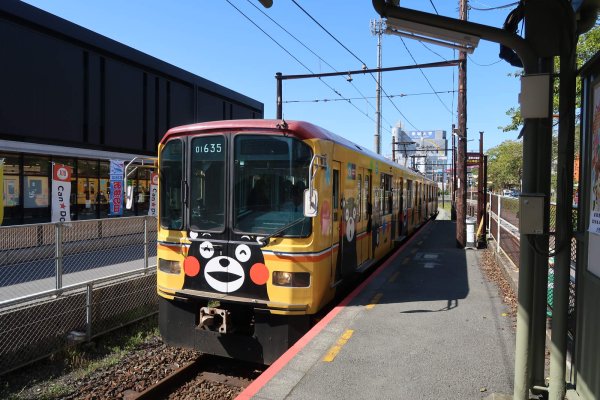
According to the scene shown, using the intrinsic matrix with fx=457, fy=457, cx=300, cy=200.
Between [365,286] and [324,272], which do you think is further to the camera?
[365,286]

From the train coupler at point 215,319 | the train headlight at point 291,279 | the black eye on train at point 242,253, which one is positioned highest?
the black eye on train at point 242,253

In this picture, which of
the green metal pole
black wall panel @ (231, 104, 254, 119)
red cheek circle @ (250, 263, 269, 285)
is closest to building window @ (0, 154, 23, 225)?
red cheek circle @ (250, 263, 269, 285)

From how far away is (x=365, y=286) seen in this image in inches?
318

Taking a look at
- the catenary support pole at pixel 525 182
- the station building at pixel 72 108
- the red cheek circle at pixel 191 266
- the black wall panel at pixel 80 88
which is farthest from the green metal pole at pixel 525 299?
the black wall panel at pixel 80 88

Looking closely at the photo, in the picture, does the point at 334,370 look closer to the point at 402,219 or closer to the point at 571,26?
the point at 571,26

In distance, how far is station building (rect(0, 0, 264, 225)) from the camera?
43.3 ft

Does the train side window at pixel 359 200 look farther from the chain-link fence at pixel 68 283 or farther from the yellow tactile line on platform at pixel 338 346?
the chain-link fence at pixel 68 283

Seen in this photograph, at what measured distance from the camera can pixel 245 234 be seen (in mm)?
5637

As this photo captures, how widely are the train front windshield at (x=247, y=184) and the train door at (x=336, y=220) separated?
33.8 inches

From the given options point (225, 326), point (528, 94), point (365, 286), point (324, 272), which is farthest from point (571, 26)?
point (365, 286)

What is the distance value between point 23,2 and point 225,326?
12850mm

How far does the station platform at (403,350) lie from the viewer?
4.12 meters

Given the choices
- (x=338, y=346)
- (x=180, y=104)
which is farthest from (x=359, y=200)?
(x=180, y=104)

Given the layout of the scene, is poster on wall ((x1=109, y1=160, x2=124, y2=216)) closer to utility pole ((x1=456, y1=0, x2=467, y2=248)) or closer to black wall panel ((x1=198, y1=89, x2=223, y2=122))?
utility pole ((x1=456, y1=0, x2=467, y2=248))
